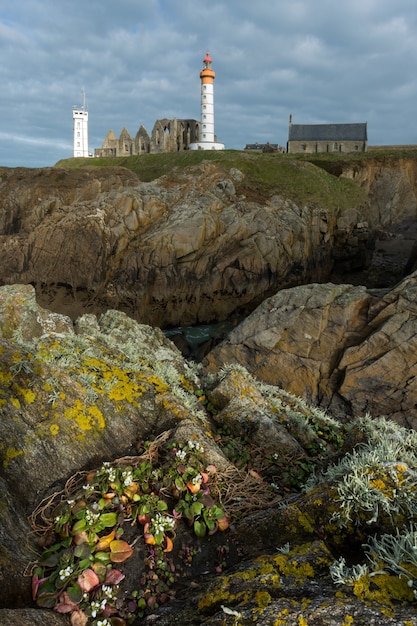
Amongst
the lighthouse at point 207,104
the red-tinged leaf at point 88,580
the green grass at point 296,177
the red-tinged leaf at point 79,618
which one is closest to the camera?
the red-tinged leaf at point 79,618

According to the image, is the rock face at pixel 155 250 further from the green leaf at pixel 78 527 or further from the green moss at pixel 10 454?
the green leaf at pixel 78 527

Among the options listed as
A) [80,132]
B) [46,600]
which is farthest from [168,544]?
[80,132]

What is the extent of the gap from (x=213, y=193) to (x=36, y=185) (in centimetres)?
1683

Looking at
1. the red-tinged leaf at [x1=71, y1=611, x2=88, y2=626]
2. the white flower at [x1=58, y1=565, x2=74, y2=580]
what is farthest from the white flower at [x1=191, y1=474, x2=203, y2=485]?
the red-tinged leaf at [x1=71, y1=611, x2=88, y2=626]

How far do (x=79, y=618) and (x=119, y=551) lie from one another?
507 millimetres

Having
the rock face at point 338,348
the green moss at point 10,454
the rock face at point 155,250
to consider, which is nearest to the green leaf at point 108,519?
the green moss at point 10,454

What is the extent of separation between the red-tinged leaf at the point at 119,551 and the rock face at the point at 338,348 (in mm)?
14593

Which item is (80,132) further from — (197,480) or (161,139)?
(197,480)

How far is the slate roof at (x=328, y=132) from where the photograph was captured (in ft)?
234

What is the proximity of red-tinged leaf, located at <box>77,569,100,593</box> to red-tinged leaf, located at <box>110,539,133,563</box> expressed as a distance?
7.3 inches

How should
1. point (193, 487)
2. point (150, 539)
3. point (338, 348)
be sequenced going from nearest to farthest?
1. point (150, 539)
2. point (193, 487)
3. point (338, 348)

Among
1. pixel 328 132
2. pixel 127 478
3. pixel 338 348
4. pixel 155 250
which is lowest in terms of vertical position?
pixel 338 348

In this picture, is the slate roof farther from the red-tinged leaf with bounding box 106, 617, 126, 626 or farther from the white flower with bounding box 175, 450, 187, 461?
the red-tinged leaf with bounding box 106, 617, 126, 626

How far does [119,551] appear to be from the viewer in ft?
10.2
